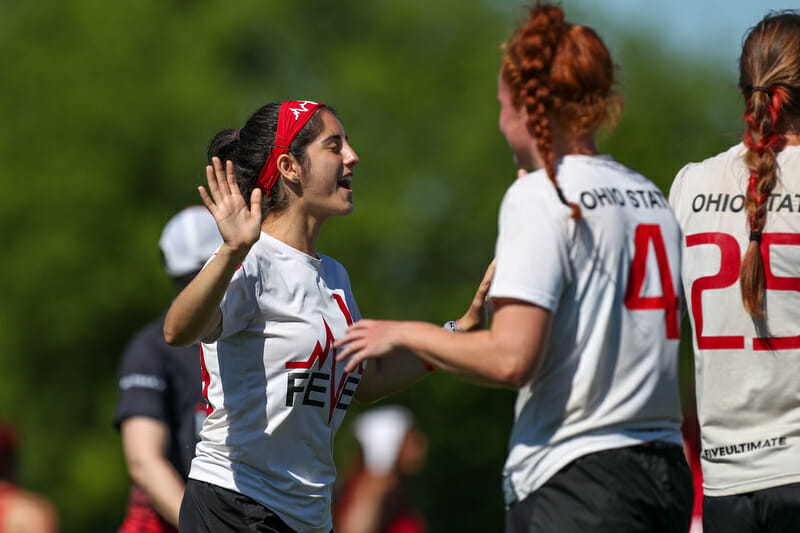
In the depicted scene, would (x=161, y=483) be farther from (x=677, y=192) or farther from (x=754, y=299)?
(x=754, y=299)

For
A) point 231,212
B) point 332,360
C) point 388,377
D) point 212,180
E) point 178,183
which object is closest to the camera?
point 231,212

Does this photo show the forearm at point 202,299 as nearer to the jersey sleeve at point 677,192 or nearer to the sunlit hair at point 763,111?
the jersey sleeve at point 677,192

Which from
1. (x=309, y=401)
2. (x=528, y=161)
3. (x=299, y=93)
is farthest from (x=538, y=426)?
(x=299, y=93)

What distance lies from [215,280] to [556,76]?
4.07ft

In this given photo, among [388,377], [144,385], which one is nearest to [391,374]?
[388,377]

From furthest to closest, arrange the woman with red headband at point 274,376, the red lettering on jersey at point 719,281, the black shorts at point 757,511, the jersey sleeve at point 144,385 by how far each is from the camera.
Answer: the jersey sleeve at point 144,385 → the woman with red headband at point 274,376 → the red lettering on jersey at point 719,281 → the black shorts at point 757,511

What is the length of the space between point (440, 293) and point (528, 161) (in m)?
23.3

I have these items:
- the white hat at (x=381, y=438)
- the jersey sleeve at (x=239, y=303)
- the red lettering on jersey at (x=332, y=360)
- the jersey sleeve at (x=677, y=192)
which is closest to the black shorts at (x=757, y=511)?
the jersey sleeve at (x=677, y=192)

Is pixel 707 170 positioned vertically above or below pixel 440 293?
above

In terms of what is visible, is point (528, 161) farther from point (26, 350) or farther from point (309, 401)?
point (26, 350)

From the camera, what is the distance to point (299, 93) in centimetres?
2748

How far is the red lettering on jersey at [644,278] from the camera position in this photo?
10.5ft

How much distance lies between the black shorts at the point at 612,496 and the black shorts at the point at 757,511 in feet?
1.71

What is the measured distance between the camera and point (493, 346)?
9.96 ft
